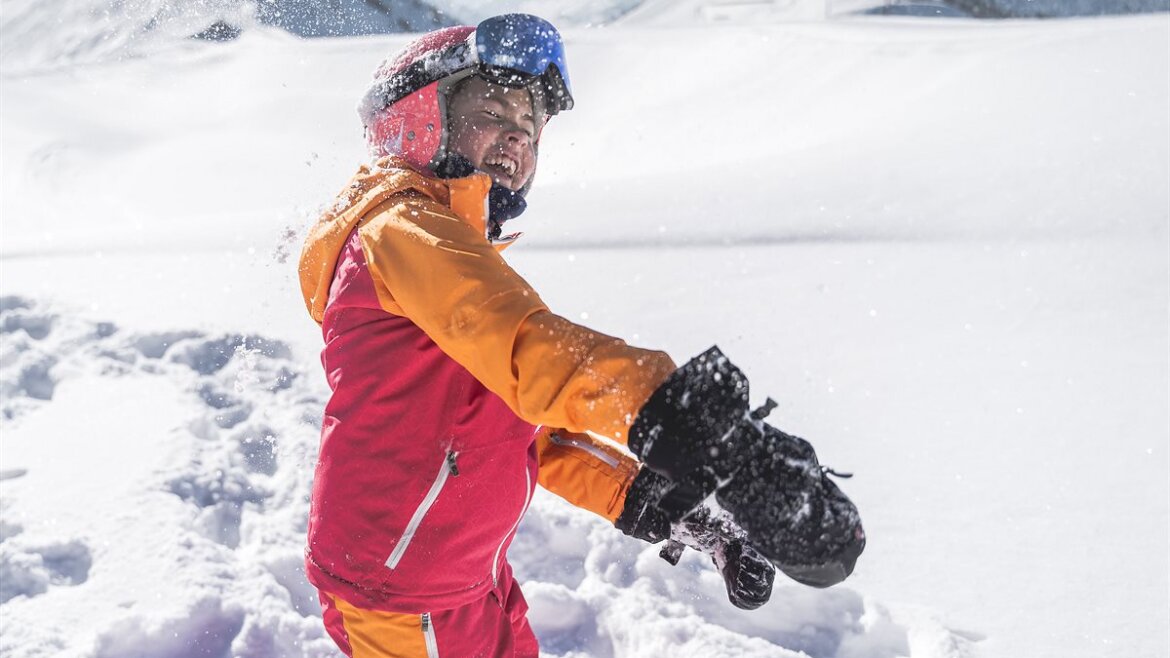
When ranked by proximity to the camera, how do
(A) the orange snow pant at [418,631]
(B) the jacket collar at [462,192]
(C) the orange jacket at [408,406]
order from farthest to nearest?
1. (A) the orange snow pant at [418,631]
2. (B) the jacket collar at [462,192]
3. (C) the orange jacket at [408,406]

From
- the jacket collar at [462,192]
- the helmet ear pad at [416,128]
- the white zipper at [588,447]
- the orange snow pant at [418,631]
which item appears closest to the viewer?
the jacket collar at [462,192]

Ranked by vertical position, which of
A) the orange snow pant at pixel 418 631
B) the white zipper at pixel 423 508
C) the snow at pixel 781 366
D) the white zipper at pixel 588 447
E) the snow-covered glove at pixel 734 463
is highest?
the snow-covered glove at pixel 734 463

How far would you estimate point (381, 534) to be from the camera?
63.4 inches

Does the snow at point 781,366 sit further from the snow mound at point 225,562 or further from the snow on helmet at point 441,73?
the snow on helmet at point 441,73

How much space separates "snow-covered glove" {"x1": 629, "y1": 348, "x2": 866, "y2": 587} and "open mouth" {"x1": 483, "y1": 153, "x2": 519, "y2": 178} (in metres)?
A: 0.91

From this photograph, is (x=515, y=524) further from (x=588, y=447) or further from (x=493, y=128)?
(x=493, y=128)

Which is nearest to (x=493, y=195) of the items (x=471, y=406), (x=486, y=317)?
(x=471, y=406)

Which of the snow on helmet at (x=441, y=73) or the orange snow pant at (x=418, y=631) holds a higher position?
the snow on helmet at (x=441, y=73)

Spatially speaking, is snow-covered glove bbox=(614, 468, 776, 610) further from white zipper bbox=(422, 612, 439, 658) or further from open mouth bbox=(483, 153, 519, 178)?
open mouth bbox=(483, 153, 519, 178)

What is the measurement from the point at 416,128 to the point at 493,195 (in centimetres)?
24

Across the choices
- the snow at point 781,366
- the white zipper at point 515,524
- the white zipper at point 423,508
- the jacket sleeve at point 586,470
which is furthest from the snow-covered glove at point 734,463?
the snow at point 781,366

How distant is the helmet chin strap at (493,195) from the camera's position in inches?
68.4

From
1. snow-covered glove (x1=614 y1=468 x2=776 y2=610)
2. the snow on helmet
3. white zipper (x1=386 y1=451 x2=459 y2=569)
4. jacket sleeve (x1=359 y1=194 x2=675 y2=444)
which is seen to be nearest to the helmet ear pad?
the snow on helmet

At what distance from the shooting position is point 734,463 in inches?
43.7
